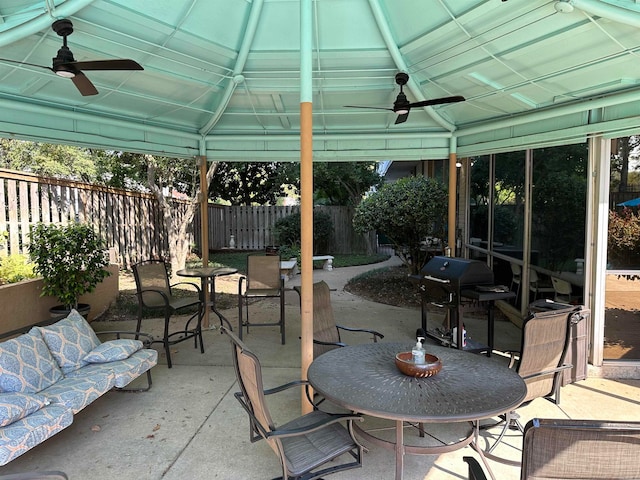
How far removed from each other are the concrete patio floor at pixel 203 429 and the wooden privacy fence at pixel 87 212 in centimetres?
310

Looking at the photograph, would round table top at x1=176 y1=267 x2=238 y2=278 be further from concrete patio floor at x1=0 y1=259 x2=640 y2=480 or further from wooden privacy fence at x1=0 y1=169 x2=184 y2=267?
wooden privacy fence at x1=0 y1=169 x2=184 y2=267

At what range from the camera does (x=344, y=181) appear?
14656 mm

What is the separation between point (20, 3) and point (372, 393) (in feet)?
12.9

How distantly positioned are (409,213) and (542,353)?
181 inches

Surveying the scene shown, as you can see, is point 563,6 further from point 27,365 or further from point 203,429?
point 27,365

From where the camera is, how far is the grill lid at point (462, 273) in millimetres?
4445

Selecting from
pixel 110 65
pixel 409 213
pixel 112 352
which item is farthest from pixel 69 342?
pixel 409 213

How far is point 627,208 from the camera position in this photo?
396 centimetres

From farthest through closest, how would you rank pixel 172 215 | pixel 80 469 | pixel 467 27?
pixel 172 215 < pixel 467 27 < pixel 80 469

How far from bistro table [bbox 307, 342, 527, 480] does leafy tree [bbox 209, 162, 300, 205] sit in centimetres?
1484

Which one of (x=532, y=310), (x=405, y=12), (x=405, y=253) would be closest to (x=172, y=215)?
(x=405, y=253)

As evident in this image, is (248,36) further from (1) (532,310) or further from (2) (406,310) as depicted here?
(2) (406,310)

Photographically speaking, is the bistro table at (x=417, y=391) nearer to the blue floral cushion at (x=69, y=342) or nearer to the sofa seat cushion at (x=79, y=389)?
the sofa seat cushion at (x=79, y=389)

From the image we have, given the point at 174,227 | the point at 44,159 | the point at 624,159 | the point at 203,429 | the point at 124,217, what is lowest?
the point at 203,429
